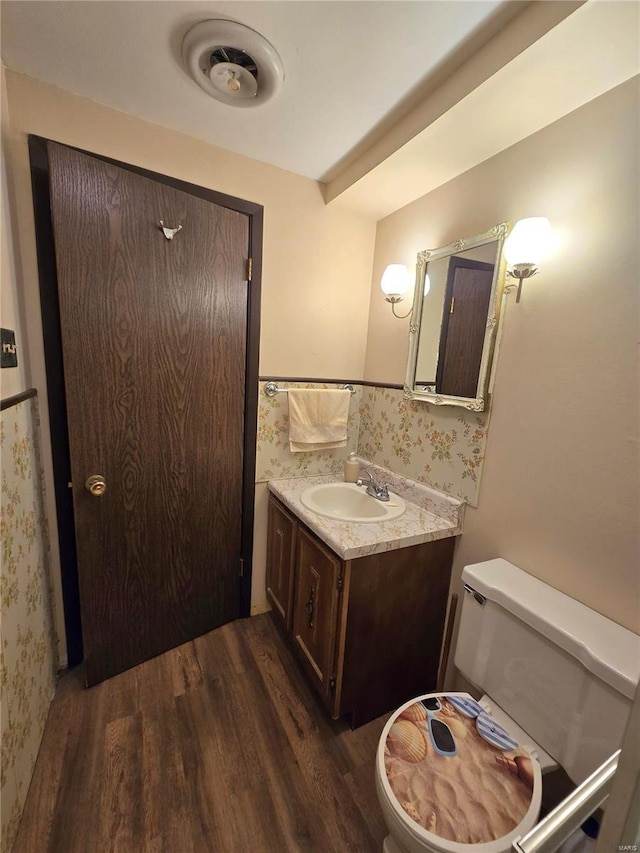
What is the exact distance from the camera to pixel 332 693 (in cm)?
126

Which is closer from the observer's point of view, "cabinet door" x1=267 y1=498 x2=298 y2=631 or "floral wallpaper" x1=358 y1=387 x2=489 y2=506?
"floral wallpaper" x1=358 y1=387 x2=489 y2=506

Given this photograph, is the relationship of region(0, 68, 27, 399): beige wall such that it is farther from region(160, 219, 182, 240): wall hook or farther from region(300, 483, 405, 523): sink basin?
region(300, 483, 405, 523): sink basin

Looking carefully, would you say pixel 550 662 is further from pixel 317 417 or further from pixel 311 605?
pixel 317 417

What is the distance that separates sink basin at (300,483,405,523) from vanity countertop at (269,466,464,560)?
6 centimetres

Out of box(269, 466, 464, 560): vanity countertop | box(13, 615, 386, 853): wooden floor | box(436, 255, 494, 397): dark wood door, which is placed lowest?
box(13, 615, 386, 853): wooden floor


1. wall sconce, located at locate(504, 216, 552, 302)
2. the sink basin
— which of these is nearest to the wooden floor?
the sink basin

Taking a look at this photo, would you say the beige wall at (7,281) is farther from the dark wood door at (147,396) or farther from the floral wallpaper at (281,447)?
the floral wallpaper at (281,447)

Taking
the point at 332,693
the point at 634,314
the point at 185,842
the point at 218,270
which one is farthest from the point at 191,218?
the point at 185,842

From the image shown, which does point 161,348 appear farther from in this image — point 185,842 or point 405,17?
point 185,842

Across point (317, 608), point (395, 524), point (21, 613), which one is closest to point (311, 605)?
point (317, 608)

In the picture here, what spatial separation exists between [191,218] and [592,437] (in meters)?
1.61

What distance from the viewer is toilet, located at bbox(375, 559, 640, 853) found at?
769 mm

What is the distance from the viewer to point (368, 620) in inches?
48.4

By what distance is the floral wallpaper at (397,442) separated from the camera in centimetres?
133
